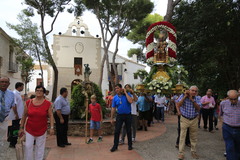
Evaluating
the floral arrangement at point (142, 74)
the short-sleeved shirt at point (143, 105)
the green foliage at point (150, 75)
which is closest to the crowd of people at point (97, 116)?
the green foliage at point (150, 75)

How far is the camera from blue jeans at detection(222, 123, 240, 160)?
4.46 m

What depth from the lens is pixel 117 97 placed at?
5988 mm

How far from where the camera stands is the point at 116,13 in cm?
1945

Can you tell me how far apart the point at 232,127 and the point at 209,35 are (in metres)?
9.45

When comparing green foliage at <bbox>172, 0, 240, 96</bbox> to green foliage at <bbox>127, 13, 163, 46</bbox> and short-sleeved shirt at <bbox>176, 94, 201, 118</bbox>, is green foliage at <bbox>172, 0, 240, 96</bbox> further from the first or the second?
short-sleeved shirt at <bbox>176, 94, 201, 118</bbox>

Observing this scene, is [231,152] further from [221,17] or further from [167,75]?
[221,17]

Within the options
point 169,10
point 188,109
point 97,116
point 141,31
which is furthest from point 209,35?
point 141,31

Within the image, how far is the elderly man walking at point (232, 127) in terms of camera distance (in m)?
4.47

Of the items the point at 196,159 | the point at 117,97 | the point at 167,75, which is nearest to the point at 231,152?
the point at 196,159

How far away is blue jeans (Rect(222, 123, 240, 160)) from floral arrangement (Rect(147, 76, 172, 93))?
2.48 m

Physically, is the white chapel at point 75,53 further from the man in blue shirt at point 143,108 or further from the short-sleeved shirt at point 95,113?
the short-sleeved shirt at point 95,113

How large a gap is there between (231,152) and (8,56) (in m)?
22.9

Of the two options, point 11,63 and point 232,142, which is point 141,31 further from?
point 232,142

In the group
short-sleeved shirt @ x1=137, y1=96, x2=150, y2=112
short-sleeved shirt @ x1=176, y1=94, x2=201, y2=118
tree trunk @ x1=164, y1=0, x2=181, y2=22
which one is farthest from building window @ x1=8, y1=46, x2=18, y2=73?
short-sleeved shirt @ x1=176, y1=94, x2=201, y2=118
